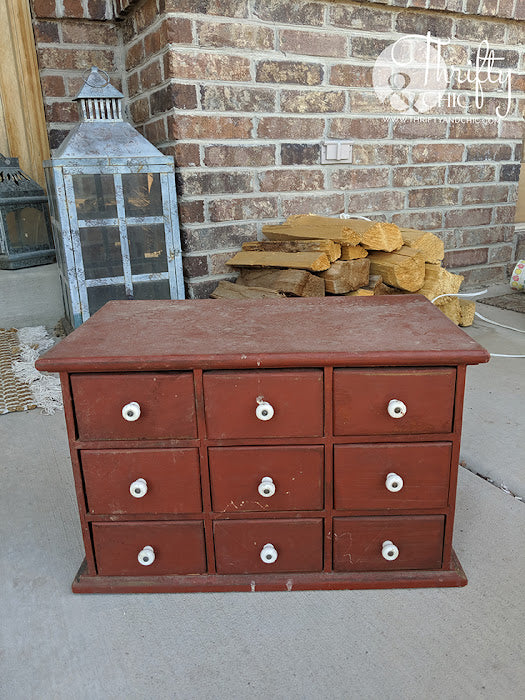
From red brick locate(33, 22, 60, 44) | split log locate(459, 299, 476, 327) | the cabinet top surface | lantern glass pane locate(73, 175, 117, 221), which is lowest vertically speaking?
split log locate(459, 299, 476, 327)

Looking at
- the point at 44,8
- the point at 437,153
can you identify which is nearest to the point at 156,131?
the point at 44,8

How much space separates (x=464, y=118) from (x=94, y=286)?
7.13 ft

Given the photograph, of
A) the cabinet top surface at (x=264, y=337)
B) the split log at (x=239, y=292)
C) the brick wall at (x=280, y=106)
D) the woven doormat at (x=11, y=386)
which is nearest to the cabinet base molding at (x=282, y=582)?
the cabinet top surface at (x=264, y=337)

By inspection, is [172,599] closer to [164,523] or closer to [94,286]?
[164,523]

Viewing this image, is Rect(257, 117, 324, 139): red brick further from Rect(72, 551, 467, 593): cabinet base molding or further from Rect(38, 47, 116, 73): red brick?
Rect(72, 551, 467, 593): cabinet base molding

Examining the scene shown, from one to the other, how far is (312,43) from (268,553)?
2.24 m

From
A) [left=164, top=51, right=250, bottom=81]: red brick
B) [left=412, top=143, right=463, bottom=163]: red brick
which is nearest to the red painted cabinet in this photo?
[left=164, top=51, right=250, bottom=81]: red brick

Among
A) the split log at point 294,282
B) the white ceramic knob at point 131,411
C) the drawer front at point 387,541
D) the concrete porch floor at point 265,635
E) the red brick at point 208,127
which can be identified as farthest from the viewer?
the red brick at point 208,127

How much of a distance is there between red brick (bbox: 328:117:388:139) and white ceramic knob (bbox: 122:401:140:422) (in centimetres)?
202

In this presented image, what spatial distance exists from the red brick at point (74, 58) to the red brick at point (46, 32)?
3 cm

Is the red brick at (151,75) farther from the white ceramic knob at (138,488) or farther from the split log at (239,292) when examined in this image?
the white ceramic knob at (138,488)

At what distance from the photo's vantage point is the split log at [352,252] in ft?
7.57

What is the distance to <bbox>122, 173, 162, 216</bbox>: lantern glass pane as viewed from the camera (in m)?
2.19

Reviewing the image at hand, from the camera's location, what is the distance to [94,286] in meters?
2.24
